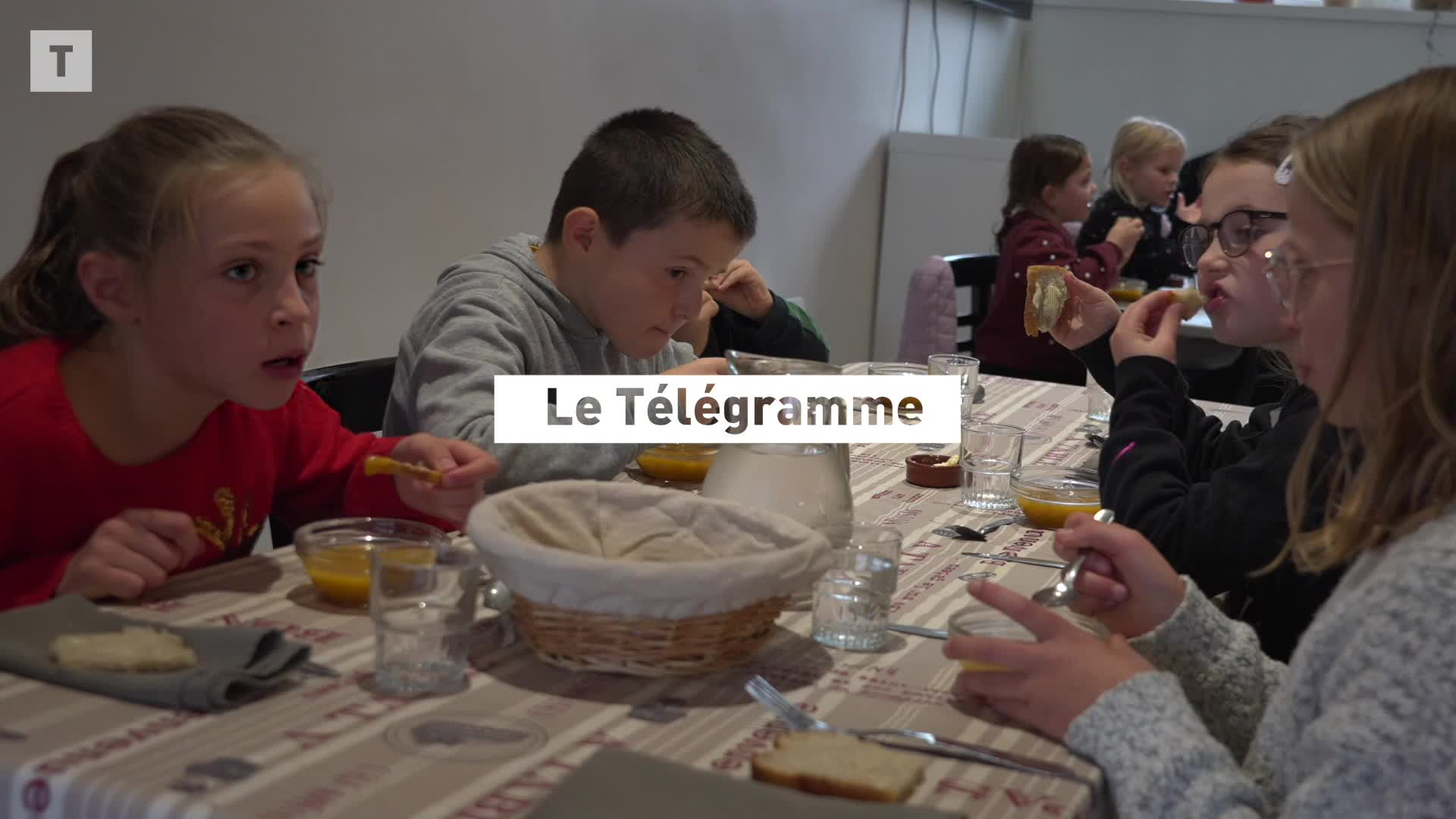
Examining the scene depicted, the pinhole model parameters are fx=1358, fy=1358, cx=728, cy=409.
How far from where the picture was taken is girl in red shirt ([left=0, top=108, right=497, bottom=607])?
1267mm

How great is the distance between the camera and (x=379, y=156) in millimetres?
2822

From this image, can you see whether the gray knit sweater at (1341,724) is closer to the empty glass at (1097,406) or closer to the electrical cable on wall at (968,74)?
the empty glass at (1097,406)

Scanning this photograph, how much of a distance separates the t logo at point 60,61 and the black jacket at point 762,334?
3.63 feet

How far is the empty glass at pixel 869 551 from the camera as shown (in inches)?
45.0

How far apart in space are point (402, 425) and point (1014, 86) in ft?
18.8

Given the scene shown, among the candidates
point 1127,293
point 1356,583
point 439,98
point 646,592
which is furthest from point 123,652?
point 1127,293

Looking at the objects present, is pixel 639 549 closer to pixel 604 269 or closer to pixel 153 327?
pixel 153 327

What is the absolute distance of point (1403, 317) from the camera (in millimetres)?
944

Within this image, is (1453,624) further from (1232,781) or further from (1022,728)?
(1022,728)

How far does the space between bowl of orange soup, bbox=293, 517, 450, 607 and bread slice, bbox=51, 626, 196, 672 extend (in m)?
0.19

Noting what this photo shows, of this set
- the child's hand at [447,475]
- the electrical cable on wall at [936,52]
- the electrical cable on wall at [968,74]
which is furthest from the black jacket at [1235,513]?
the electrical cable on wall at [968,74]

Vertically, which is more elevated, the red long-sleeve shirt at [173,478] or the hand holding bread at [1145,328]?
the hand holding bread at [1145,328]

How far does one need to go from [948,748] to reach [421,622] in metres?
0.38

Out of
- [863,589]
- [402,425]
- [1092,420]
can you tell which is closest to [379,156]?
[402,425]
